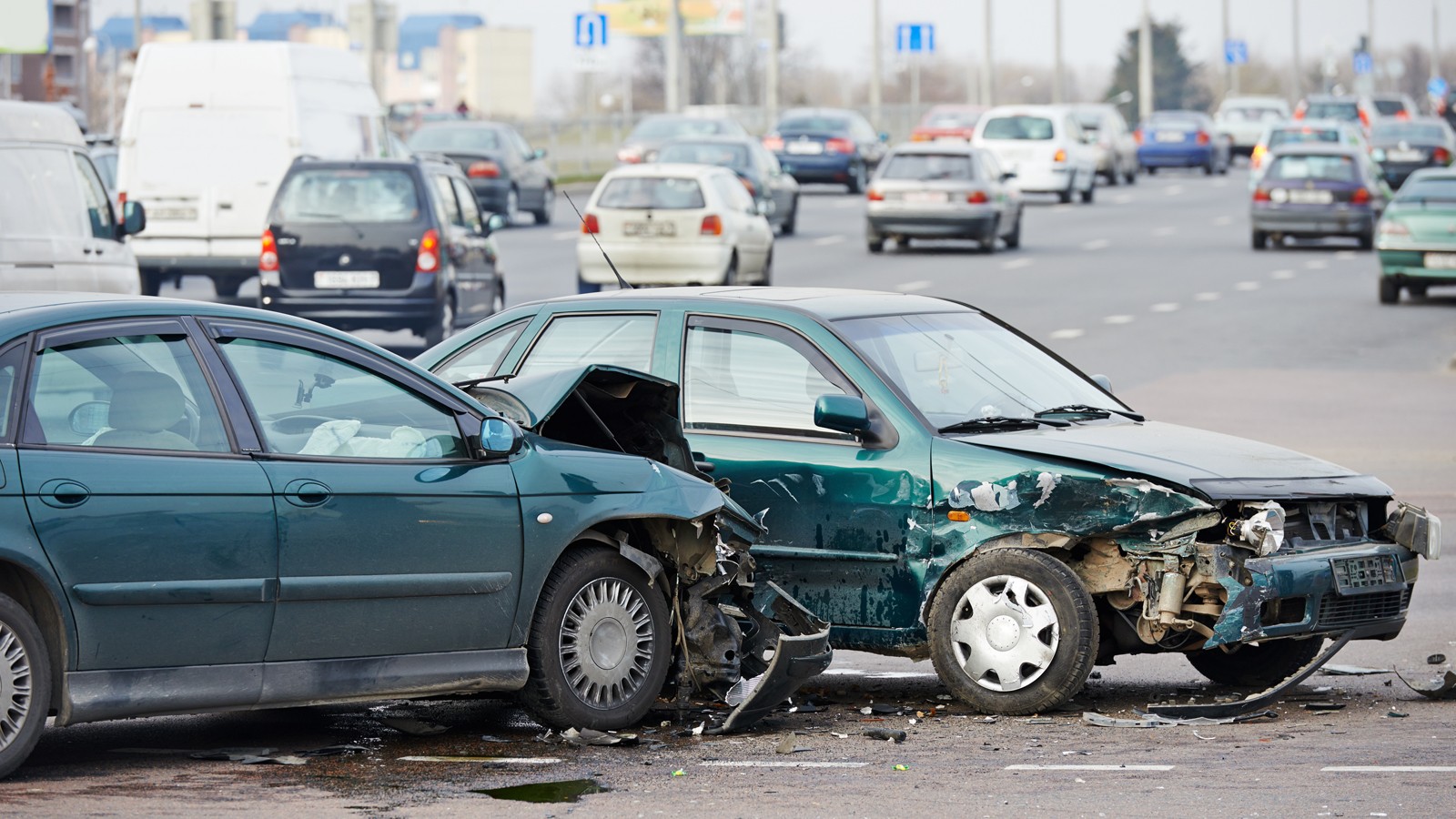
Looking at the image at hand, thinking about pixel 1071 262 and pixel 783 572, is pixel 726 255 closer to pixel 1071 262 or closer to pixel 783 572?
pixel 1071 262

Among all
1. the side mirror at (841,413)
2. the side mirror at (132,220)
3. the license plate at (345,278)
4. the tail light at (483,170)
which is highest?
the tail light at (483,170)

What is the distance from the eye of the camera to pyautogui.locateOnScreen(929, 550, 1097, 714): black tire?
7523 millimetres

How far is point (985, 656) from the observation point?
7633mm

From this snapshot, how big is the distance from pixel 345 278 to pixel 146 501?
1441cm

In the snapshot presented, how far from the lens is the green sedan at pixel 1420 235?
26516mm

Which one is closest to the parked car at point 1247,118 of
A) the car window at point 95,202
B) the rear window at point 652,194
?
the rear window at point 652,194

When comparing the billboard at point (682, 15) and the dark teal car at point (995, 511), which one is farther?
the billboard at point (682, 15)

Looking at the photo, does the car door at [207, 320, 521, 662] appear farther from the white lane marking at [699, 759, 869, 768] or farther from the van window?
the van window

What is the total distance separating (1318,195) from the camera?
1346 inches

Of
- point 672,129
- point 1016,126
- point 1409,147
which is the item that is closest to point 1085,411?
point 1016,126

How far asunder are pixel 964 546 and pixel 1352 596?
1381 millimetres

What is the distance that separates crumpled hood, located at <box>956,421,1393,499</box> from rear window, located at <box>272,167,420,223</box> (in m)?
13.2

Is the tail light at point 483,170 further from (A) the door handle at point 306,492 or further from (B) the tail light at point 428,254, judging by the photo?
(A) the door handle at point 306,492

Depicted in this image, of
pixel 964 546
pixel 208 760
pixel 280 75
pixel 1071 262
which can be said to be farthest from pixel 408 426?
pixel 1071 262
